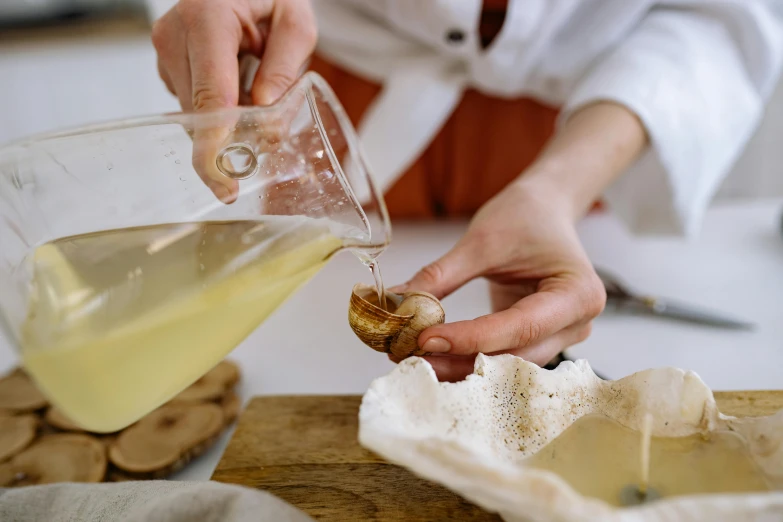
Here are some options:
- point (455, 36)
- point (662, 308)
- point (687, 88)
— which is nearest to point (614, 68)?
point (687, 88)

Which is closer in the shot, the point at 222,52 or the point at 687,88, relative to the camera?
the point at 222,52

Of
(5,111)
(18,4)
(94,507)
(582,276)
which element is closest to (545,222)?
(582,276)

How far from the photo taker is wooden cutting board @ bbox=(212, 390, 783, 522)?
50 cm

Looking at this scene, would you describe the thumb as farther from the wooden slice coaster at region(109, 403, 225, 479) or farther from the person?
the wooden slice coaster at region(109, 403, 225, 479)

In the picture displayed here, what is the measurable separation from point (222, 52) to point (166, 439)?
0.39 metres

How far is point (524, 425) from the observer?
471mm

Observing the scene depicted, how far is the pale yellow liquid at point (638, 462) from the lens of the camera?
0.40m

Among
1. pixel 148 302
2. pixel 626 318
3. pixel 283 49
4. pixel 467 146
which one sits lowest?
pixel 626 318

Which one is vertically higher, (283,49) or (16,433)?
(283,49)

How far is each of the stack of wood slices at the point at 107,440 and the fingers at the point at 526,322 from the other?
285 mm

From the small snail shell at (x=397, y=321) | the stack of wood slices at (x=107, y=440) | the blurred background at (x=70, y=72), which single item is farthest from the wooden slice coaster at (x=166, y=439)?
the blurred background at (x=70, y=72)

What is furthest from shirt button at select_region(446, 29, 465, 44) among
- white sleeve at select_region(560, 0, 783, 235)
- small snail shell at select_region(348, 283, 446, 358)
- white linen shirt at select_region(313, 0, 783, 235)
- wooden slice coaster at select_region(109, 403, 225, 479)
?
wooden slice coaster at select_region(109, 403, 225, 479)

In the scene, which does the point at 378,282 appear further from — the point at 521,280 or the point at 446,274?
the point at 521,280

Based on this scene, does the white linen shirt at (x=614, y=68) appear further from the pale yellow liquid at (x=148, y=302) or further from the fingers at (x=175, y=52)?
the pale yellow liquid at (x=148, y=302)
